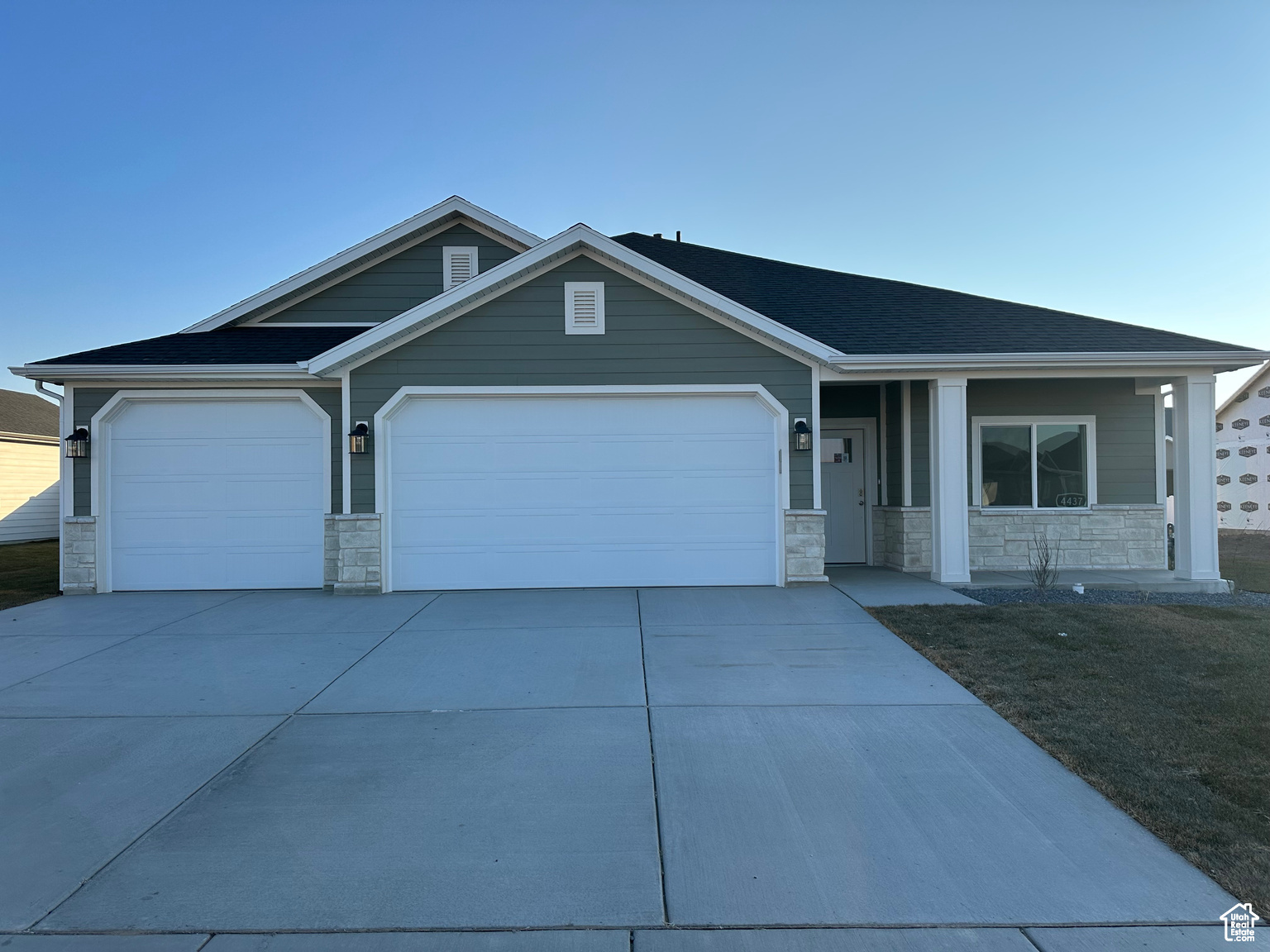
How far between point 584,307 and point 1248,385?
61.2 ft

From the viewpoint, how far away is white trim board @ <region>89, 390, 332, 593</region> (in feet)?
30.3

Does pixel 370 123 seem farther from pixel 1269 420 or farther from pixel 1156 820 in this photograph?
pixel 1269 420

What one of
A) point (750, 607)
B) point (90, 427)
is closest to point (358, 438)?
point (90, 427)

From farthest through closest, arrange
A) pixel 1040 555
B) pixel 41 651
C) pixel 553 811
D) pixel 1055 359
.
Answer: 1. pixel 1040 555
2. pixel 1055 359
3. pixel 41 651
4. pixel 553 811

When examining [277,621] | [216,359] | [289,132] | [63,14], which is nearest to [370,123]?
[289,132]

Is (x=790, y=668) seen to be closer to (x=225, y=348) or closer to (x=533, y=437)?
(x=533, y=437)

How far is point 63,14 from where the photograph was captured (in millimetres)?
10156

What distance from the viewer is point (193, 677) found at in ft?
18.2

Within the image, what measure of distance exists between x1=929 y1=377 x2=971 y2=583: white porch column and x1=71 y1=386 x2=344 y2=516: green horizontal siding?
25.9 ft

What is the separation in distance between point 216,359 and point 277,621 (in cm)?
402

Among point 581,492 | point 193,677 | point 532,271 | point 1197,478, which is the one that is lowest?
point 193,677

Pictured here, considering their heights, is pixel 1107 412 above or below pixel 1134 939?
above

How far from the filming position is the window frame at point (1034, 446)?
10570 mm

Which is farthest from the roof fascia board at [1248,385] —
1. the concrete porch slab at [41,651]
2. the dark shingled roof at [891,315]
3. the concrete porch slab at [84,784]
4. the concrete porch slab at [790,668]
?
the concrete porch slab at [41,651]
